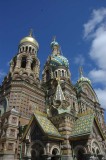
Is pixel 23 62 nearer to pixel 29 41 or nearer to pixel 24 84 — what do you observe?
pixel 29 41

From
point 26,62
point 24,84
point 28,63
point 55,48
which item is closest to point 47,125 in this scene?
point 24,84

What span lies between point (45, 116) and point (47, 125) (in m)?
1.93

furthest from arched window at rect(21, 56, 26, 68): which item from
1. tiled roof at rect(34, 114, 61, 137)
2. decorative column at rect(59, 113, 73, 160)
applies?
decorative column at rect(59, 113, 73, 160)

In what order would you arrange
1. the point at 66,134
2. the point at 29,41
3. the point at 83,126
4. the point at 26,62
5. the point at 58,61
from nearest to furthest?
1. the point at 66,134
2. the point at 83,126
3. the point at 26,62
4. the point at 29,41
5. the point at 58,61

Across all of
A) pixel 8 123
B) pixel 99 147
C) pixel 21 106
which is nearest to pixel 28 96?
pixel 21 106

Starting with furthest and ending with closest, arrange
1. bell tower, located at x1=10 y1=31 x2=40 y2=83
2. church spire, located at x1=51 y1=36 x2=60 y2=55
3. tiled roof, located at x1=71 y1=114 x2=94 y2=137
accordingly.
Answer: church spire, located at x1=51 y1=36 x2=60 y2=55 < bell tower, located at x1=10 y1=31 x2=40 y2=83 < tiled roof, located at x1=71 y1=114 x2=94 y2=137

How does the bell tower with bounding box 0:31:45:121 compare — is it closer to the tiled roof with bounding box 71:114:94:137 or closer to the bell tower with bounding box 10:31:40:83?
the bell tower with bounding box 10:31:40:83

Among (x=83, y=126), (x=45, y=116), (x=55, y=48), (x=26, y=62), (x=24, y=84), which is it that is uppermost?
(x=55, y=48)

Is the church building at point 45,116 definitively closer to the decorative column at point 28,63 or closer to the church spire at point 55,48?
the decorative column at point 28,63

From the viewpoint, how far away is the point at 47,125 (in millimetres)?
16844

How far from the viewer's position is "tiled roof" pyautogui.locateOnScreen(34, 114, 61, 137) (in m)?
15.7

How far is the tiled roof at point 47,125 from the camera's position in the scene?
1572cm

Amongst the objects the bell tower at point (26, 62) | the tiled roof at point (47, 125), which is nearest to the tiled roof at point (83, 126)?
the tiled roof at point (47, 125)

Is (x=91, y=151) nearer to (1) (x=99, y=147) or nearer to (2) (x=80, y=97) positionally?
(1) (x=99, y=147)
